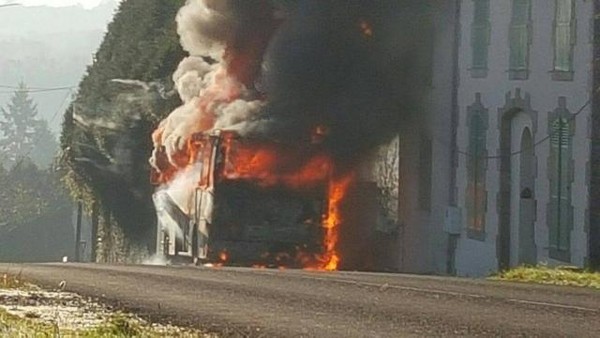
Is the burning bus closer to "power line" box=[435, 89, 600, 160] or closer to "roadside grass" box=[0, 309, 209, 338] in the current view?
"power line" box=[435, 89, 600, 160]

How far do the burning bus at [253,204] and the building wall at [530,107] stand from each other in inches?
147

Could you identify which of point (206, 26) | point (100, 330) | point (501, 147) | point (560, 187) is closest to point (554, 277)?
point (560, 187)

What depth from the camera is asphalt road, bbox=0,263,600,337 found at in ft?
41.5

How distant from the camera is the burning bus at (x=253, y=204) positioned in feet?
119

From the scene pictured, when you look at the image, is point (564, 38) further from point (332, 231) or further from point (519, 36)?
point (332, 231)

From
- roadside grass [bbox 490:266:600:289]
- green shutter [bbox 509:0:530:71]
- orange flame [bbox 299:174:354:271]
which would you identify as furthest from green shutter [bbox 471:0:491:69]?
roadside grass [bbox 490:266:600:289]

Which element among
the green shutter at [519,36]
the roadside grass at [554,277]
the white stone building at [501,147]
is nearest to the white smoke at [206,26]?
the white stone building at [501,147]

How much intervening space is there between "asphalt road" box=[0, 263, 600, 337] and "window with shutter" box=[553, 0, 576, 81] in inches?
558

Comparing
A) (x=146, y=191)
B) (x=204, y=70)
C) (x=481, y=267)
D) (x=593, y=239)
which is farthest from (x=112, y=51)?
(x=593, y=239)

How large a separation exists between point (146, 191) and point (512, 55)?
72.9 ft

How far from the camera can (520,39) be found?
3647 centimetres

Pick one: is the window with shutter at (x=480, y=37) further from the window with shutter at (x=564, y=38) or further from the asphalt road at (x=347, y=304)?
the asphalt road at (x=347, y=304)

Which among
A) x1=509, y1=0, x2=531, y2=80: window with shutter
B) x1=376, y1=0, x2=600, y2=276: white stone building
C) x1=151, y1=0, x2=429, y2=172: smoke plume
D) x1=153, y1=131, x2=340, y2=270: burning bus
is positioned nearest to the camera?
x1=376, y1=0, x2=600, y2=276: white stone building

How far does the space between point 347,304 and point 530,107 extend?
21.0m
